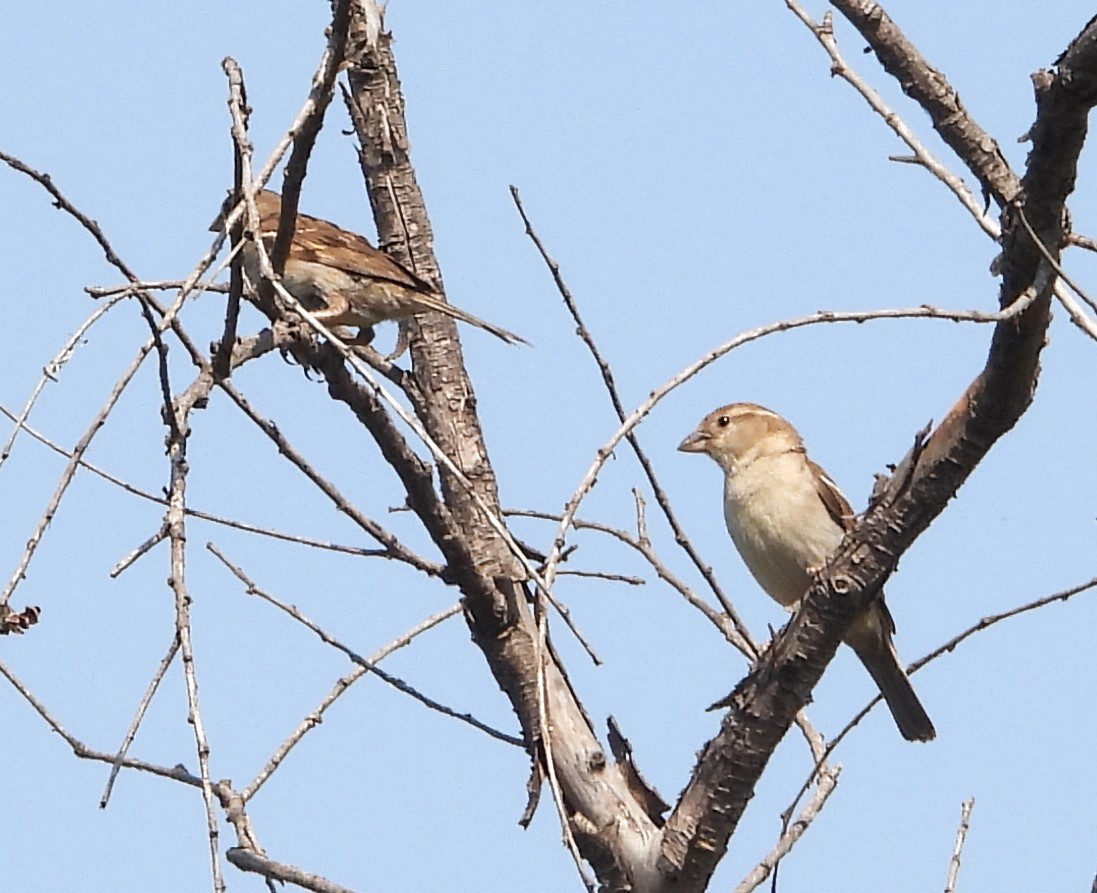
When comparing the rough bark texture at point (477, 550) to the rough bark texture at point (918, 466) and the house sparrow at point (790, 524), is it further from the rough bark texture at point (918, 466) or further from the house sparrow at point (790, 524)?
the house sparrow at point (790, 524)

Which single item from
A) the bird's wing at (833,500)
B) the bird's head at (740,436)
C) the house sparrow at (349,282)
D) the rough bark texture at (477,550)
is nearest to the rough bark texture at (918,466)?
the rough bark texture at (477,550)

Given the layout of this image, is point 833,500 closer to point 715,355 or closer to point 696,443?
point 696,443

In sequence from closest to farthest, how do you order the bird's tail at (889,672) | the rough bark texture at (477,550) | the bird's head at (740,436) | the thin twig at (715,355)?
the thin twig at (715,355) < the rough bark texture at (477,550) < the bird's tail at (889,672) < the bird's head at (740,436)

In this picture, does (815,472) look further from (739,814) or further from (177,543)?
(177,543)

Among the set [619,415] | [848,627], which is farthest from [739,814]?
[619,415]

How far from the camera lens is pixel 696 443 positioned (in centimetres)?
743

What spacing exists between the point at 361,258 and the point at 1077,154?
119 inches

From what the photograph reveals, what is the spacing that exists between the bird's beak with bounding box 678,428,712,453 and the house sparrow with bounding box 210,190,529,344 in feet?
5.31

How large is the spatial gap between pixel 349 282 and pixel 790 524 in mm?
1962

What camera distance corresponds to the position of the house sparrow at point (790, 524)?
6.38 meters

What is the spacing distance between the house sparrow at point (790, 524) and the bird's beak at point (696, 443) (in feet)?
0.41

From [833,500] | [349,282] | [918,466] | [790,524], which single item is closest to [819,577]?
[918,466]

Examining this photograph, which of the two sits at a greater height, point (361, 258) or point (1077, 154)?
point (361, 258)

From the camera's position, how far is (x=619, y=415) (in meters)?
4.73
